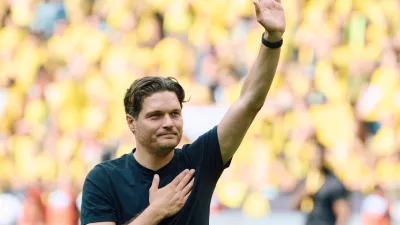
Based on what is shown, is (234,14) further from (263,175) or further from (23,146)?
(23,146)

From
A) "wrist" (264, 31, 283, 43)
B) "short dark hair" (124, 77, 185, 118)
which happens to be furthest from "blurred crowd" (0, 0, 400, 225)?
"wrist" (264, 31, 283, 43)

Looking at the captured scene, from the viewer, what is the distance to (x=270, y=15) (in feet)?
11.3

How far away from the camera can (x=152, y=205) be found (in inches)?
134

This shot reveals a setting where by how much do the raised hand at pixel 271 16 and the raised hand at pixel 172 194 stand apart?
2.04 ft

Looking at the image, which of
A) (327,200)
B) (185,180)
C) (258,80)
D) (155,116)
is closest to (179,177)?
(185,180)

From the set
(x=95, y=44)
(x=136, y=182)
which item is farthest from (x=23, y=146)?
(x=136, y=182)

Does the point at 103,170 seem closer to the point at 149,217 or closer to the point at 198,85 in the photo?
the point at 149,217

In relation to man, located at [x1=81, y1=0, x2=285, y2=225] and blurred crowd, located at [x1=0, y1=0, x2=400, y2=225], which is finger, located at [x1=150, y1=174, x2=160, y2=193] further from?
blurred crowd, located at [x1=0, y1=0, x2=400, y2=225]

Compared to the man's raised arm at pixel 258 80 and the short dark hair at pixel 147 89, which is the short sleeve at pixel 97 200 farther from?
the man's raised arm at pixel 258 80

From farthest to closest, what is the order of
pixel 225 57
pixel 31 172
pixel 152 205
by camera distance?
pixel 31 172 → pixel 225 57 → pixel 152 205

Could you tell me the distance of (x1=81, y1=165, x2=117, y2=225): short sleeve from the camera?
346cm

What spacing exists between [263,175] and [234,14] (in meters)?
1.97


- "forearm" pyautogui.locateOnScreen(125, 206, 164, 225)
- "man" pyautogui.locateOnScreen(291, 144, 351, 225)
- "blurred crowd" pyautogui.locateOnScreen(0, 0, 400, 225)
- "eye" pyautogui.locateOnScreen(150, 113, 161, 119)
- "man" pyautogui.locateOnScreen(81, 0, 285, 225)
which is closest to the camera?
"forearm" pyautogui.locateOnScreen(125, 206, 164, 225)

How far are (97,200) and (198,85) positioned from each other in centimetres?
666
